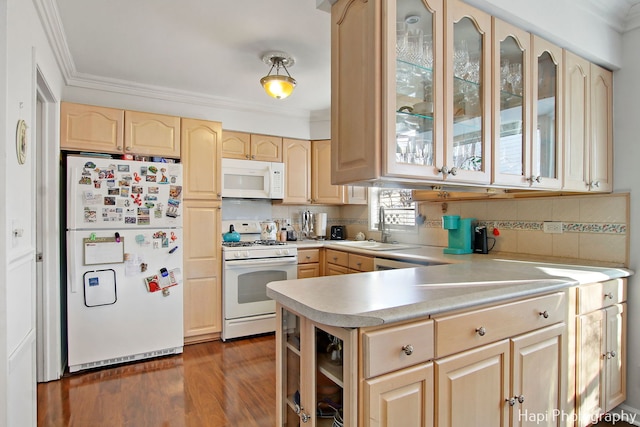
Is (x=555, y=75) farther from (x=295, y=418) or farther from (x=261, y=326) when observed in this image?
(x=261, y=326)

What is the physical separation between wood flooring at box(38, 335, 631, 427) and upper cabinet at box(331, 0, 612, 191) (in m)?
1.62

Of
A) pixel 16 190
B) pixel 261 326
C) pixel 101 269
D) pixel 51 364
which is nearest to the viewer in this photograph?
pixel 16 190

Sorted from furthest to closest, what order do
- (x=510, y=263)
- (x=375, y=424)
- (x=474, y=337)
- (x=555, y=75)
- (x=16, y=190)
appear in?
(x=510, y=263)
(x=555, y=75)
(x=16, y=190)
(x=474, y=337)
(x=375, y=424)

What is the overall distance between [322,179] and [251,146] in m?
0.90

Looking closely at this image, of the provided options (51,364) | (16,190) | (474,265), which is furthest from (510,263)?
(51,364)

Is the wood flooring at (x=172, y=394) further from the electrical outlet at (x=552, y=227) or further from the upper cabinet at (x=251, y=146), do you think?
the upper cabinet at (x=251, y=146)

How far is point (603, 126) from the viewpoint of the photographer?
2215mm

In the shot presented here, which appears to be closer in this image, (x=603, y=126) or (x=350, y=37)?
(x=350, y=37)

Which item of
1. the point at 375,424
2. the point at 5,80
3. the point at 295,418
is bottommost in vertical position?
the point at 295,418

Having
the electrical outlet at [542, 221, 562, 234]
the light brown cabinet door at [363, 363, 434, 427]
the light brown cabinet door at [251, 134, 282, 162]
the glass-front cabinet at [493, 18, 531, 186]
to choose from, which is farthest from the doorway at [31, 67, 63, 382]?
the electrical outlet at [542, 221, 562, 234]

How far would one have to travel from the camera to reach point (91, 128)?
2.83m

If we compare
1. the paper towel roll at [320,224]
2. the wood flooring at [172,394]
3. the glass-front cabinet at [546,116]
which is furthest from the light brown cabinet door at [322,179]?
the glass-front cabinet at [546,116]

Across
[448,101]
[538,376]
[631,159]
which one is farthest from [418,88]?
[631,159]

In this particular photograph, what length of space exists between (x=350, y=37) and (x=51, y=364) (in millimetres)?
3010
